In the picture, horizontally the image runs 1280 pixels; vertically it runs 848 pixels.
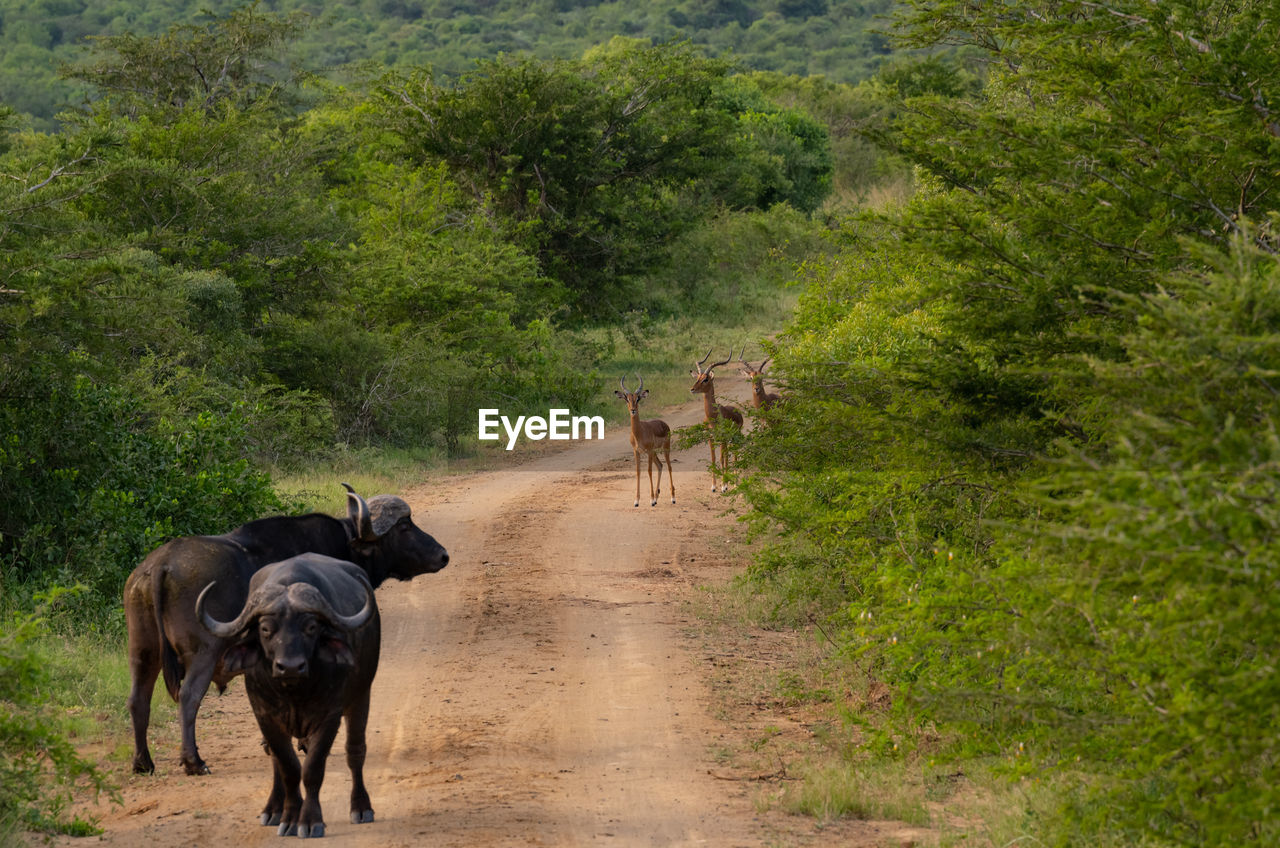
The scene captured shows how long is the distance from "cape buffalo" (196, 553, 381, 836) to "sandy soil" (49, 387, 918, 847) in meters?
0.22

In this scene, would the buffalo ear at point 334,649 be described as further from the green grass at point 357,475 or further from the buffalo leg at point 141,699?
the green grass at point 357,475

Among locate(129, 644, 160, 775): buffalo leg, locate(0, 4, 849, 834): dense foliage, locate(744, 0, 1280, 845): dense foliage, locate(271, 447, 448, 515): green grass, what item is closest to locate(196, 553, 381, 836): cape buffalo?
locate(0, 4, 849, 834): dense foliage

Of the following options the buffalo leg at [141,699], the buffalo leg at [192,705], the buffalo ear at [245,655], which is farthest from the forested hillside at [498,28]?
the buffalo ear at [245,655]

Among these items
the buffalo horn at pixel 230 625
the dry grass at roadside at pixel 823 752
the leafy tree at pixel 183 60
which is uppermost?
the leafy tree at pixel 183 60

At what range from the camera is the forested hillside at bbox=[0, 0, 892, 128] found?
83438mm

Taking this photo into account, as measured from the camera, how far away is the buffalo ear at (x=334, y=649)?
6332 mm

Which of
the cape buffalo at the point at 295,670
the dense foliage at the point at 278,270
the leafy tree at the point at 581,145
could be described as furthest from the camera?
the leafy tree at the point at 581,145

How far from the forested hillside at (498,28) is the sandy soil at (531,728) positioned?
223ft

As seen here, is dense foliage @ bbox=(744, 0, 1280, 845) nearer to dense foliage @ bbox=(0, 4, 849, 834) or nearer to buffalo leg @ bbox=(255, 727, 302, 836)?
buffalo leg @ bbox=(255, 727, 302, 836)

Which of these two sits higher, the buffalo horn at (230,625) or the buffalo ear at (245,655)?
the buffalo horn at (230,625)

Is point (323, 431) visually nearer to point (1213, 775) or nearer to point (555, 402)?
point (555, 402)

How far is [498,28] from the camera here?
104938 mm

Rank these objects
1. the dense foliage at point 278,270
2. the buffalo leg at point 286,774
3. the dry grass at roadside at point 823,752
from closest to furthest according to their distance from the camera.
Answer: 1. the buffalo leg at point 286,774
2. the dry grass at roadside at point 823,752
3. the dense foliage at point 278,270

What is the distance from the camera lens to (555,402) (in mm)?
27078
